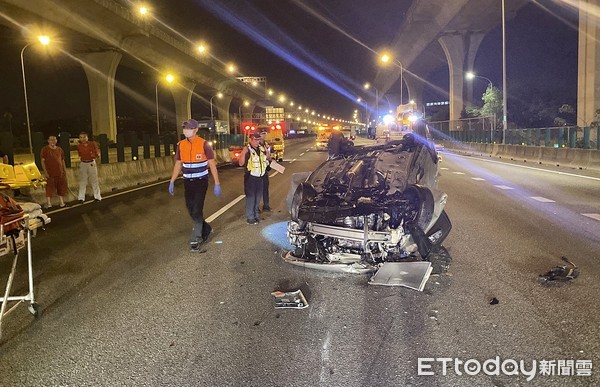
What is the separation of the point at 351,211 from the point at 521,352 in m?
2.54

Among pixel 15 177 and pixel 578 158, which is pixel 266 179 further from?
pixel 578 158

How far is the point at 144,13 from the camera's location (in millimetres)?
32469

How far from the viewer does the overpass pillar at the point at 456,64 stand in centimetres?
5212

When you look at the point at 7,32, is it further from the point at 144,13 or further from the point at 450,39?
the point at 450,39

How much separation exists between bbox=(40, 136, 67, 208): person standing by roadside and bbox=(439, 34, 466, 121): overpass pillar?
46.1 m

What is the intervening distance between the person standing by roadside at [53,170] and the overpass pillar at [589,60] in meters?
29.1

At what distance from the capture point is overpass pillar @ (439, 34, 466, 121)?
5212 centimetres

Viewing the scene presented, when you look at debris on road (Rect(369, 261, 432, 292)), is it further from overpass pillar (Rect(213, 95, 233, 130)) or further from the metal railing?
overpass pillar (Rect(213, 95, 233, 130))

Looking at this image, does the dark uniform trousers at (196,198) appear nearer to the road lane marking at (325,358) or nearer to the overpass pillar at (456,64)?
the road lane marking at (325,358)

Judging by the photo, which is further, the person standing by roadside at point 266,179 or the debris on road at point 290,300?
the person standing by roadside at point 266,179

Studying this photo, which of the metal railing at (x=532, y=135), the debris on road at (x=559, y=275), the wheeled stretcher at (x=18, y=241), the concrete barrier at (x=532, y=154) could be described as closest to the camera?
the wheeled stretcher at (x=18, y=241)

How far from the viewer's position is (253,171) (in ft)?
33.3

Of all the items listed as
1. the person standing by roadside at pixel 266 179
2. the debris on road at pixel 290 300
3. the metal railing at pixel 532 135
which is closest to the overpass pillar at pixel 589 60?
the metal railing at pixel 532 135

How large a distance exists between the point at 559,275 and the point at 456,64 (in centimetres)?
5172
